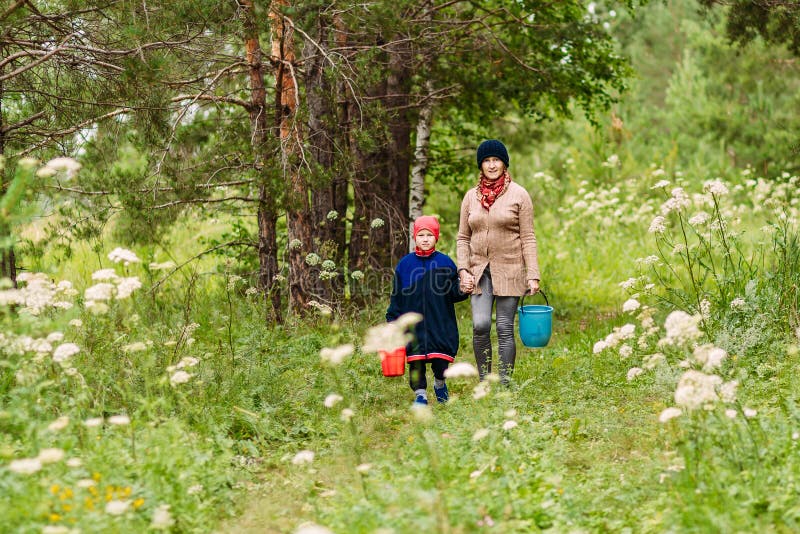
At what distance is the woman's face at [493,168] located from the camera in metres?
6.43

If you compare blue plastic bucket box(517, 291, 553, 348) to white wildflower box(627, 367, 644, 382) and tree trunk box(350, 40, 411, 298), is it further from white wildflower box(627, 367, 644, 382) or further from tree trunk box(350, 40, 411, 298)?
tree trunk box(350, 40, 411, 298)

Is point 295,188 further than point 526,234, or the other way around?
point 295,188

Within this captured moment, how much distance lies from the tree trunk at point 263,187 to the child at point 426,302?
1913 millimetres

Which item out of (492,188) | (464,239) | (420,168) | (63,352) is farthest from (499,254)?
(420,168)

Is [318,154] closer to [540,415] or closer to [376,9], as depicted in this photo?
[376,9]

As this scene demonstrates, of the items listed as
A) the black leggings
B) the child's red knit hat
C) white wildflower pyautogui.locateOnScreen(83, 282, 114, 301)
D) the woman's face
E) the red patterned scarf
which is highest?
the woman's face

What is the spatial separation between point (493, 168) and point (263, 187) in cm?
271

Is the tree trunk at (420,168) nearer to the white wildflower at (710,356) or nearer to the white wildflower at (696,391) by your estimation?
the white wildflower at (710,356)

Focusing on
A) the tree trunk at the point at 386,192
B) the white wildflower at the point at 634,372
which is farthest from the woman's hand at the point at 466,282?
the tree trunk at the point at 386,192

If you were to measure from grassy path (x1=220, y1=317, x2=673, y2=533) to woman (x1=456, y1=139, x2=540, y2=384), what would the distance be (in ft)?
1.96

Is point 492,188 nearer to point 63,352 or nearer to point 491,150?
point 491,150

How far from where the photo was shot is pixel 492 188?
6.49 meters

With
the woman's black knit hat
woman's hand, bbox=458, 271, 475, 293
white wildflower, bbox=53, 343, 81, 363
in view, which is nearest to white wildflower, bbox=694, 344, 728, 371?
woman's hand, bbox=458, 271, 475, 293

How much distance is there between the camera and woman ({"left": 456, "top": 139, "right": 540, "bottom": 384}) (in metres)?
6.42
